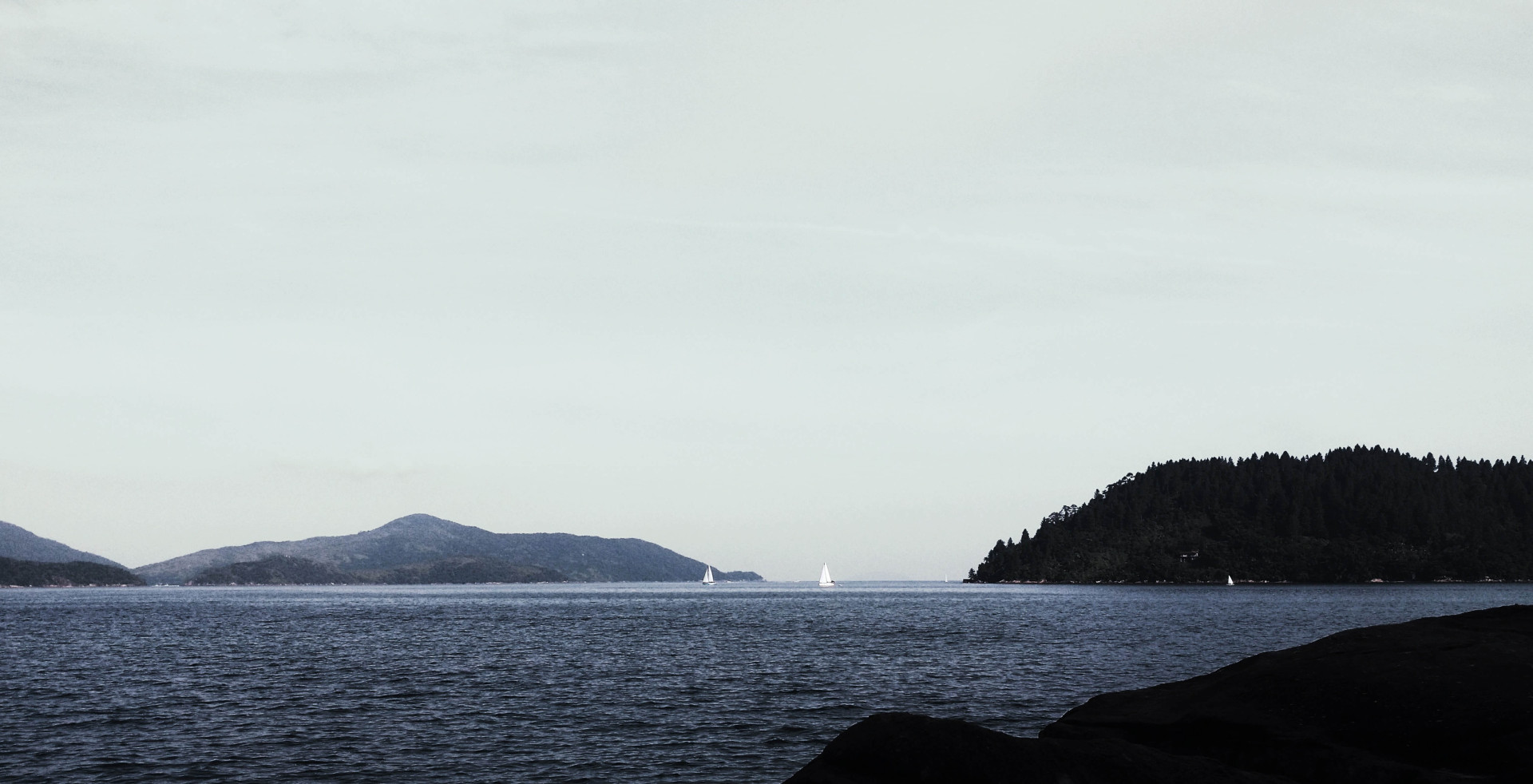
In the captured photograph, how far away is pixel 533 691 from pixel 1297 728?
4947 centimetres

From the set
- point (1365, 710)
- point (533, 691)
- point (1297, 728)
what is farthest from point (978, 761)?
point (533, 691)

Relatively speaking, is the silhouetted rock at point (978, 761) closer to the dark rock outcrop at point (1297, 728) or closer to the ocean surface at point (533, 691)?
the dark rock outcrop at point (1297, 728)

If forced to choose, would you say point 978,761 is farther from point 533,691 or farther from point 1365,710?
point 533,691

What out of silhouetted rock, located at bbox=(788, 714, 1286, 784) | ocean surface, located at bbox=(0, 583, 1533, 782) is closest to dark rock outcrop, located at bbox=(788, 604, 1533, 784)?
silhouetted rock, located at bbox=(788, 714, 1286, 784)

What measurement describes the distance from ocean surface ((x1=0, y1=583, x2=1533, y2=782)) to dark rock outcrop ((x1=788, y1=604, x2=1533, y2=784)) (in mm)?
15201

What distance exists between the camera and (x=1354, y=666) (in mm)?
33062

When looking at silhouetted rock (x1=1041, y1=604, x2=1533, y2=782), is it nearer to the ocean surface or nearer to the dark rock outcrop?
the dark rock outcrop

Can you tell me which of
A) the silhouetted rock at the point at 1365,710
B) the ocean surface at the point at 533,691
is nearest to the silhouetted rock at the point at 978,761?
the silhouetted rock at the point at 1365,710

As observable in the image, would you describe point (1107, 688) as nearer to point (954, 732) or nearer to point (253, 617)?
point (954, 732)

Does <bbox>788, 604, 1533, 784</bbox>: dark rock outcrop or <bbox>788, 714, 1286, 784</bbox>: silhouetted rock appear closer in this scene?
<bbox>788, 714, 1286, 784</bbox>: silhouetted rock

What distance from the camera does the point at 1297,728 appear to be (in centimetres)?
3066

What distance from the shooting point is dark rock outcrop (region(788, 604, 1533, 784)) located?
2469cm

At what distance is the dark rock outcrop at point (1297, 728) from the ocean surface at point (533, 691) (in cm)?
1520

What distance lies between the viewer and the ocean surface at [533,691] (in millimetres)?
44750
